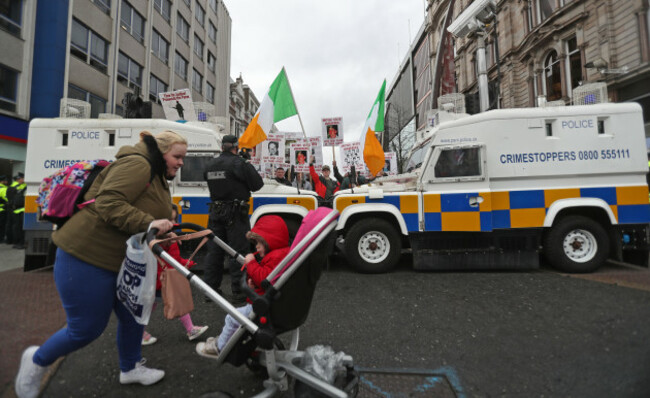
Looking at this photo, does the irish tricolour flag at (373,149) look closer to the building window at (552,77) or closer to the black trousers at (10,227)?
the black trousers at (10,227)

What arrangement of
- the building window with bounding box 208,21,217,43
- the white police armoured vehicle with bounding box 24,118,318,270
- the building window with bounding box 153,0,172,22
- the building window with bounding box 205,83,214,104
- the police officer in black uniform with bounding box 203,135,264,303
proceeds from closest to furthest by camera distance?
the police officer in black uniform with bounding box 203,135,264,303 → the white police armoured vehicle with bounding box 24,118,318,270 → the building window with bounding box 153,0,172,22 → the building window with bounding box 205,83,214,104 → the building window with bounding box 208,21,217,43

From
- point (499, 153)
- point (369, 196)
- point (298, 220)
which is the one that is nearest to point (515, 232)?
point (499, 153)

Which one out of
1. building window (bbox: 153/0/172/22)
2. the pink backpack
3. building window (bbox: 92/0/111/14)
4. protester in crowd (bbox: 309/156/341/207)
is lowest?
the pink backpack

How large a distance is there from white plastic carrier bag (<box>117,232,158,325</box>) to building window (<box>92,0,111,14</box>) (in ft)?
69.9

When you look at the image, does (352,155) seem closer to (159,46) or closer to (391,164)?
(391,164)

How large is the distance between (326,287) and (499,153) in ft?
11.7

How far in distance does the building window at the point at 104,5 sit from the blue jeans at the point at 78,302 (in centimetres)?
2116

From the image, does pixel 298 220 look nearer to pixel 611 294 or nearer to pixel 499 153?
pixel 499 153

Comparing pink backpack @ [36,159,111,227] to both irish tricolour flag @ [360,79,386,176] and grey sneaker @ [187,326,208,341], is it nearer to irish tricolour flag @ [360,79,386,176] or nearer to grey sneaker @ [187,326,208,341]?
grey sneaker @ [187,326,208,341]

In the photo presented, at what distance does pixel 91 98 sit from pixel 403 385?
20.1m

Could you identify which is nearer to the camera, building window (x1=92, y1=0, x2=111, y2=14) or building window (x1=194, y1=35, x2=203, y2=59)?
building window (x1=92, y1=0, x2=111, y2=14)

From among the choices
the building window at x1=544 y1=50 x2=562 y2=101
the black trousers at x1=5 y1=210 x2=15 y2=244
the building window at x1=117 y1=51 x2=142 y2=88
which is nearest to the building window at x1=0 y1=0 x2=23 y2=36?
the building window at x1=117 y1=51 x2=142 y2=88

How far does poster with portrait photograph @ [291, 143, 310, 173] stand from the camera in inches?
354

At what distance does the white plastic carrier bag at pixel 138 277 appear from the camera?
5.84ft
